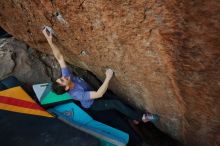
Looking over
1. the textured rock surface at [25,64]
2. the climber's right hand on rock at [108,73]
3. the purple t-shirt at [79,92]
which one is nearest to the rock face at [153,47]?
the climber's right hand on rock at [108,73]

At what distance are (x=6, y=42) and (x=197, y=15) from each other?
312cm

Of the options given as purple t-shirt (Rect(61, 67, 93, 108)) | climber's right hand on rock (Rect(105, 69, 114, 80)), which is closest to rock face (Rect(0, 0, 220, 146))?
climber's right hand on rock (Rect(105, 69, 114, 80))

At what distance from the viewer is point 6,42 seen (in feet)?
15.6

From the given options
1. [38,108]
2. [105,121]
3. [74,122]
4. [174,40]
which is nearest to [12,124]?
[38,108]

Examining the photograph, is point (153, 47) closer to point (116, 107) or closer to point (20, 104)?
point (116, 107)

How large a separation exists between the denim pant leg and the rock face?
Answer: 107 mm

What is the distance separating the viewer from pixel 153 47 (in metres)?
2.81

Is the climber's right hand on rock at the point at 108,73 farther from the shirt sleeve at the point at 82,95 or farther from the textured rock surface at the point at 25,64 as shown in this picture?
the textured rock surface at the point at 25,64

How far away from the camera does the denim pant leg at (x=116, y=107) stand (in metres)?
3.94

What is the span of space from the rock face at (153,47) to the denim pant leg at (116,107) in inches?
4.2

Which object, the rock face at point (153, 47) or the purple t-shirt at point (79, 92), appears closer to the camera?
the rock face at point (153, 47)

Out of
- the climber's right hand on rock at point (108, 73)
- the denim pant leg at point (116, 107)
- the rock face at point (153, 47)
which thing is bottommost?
the denim pant leg at point (116, 107)

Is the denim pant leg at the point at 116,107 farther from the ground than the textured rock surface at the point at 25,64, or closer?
closer

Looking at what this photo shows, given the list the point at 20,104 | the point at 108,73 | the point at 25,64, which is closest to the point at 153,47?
the point at 108,73
